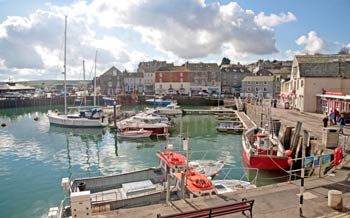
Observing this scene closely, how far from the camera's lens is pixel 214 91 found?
93.5m

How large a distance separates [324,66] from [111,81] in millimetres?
80887

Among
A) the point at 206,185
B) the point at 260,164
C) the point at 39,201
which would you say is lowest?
the point at 39,201

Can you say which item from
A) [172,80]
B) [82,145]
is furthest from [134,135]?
[172,80]

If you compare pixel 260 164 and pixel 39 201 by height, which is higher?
pixel 260 164

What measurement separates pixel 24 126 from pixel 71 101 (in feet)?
140

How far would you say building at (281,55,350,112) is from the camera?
124ft

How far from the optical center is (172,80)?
94375 mm

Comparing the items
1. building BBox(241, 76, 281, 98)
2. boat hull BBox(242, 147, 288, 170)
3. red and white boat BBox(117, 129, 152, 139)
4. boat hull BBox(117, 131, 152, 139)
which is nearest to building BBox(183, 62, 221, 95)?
building BBox(241, 76, 281, 98)

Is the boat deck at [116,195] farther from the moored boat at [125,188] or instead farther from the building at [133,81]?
the building at [133,81]

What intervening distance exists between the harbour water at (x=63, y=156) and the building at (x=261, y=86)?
46.3 meters

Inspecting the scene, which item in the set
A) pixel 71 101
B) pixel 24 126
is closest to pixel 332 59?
pixel 24 126

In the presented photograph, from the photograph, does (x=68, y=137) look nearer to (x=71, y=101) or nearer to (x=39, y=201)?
(x=39, y=201)

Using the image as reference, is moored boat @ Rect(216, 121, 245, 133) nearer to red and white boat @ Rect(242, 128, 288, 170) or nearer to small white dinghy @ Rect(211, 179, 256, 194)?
red and white boat @ Rect(242, 128, 288, 170)

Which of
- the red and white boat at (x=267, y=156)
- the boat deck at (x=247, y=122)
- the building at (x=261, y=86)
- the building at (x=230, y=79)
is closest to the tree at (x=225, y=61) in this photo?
the building at (x=230, y=79)
